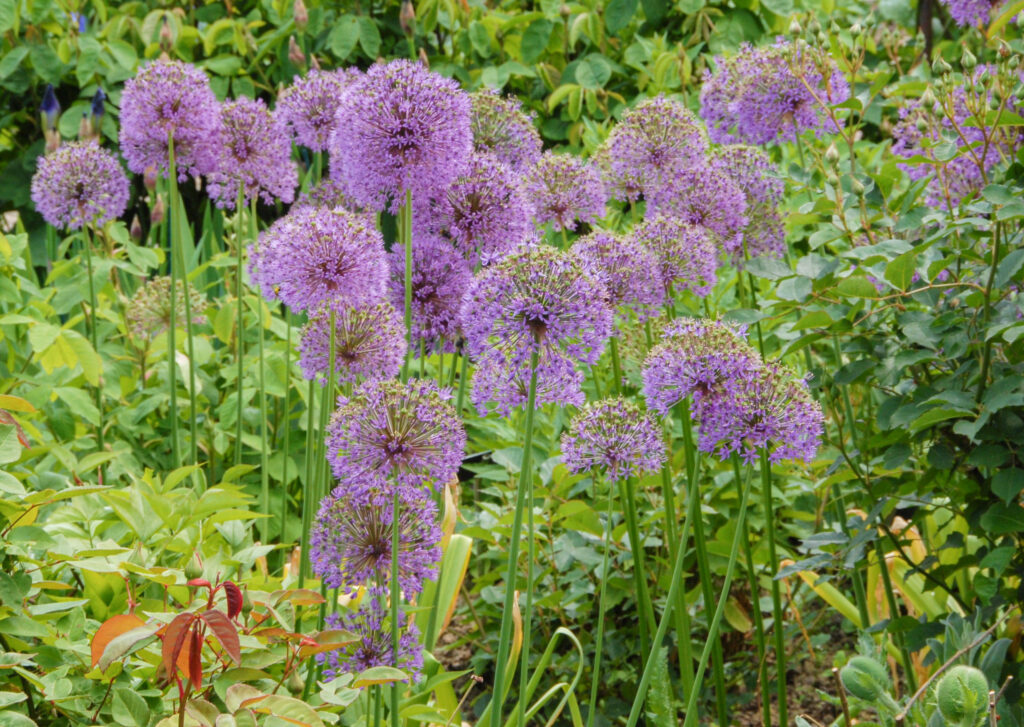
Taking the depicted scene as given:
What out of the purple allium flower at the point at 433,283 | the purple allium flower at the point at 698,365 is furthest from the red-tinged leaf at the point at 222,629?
the purple allium flower at the point at 433,283

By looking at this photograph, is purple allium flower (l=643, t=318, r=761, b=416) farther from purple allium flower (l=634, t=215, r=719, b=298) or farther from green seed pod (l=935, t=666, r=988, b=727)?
green seed pod (l=935, t=666, r=988, b=727)

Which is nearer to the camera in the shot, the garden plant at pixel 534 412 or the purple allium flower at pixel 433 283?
the garden plant at pixel 534 412

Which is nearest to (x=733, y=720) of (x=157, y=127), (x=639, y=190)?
(x=639, y=190)

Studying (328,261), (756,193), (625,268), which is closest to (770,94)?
(756,193)

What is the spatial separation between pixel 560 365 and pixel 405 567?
42cm

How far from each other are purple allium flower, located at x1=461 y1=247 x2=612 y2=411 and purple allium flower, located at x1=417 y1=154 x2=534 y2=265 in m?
0.34

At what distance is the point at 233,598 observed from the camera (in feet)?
4.57

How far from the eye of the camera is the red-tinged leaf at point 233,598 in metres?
1.38

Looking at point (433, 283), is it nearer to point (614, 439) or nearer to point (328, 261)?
point (328, 261)

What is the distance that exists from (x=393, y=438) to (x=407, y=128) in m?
0.57

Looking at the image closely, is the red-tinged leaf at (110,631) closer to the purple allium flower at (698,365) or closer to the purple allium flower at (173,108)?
the purple allium flower at (698,365)

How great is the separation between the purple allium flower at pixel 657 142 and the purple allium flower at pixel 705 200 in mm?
62

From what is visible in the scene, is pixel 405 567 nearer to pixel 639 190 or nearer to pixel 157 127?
pixel 639 190

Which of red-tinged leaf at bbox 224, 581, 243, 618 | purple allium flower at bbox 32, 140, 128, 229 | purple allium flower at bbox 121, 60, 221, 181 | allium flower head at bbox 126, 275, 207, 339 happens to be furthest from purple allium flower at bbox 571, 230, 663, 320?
allium flower head at bbox 126, 275, 207, 339
